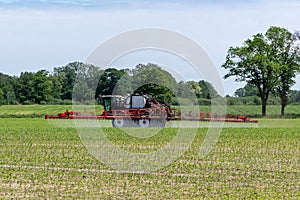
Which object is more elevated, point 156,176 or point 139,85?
point 139,85

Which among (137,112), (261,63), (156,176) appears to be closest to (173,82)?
(137,112)

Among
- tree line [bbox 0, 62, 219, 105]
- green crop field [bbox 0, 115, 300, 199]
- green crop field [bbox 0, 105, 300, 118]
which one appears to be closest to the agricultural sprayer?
tree line [bbox 0, 62, 219, 105]

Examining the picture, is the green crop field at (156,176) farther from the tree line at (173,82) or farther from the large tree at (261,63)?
the large tree at (261,63)

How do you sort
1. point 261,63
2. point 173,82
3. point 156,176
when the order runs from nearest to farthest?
point 156,176 < point 173,82 < point 261,63

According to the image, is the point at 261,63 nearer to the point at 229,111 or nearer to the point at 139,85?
the point at 229,111

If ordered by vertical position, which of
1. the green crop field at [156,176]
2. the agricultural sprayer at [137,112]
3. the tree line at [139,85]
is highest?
the tree line at [139,85]

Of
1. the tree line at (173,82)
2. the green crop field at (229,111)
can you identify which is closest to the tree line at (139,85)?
the tree line at (173,82)

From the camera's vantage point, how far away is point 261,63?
76.5m

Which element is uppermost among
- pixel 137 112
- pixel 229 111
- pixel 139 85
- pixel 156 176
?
pixel 139 85

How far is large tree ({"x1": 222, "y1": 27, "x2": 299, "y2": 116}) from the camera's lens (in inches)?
3024

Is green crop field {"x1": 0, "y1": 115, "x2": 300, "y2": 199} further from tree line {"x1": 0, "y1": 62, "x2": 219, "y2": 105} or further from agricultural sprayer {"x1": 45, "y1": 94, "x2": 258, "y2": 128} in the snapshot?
agricultural sprayer {"x1": 45, "y1": 94, "x2": 258, "y2": 128}

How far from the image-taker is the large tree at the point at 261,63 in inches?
3024

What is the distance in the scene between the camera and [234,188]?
15.0 meters

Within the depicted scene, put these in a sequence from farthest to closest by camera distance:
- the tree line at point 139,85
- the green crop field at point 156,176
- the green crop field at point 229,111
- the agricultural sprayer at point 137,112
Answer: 1. the green crop field at point 229,111
2. the agricultural sprayer at point 137,112
3. the tree line at point 139,85
4. the green crop field at point 156,176
